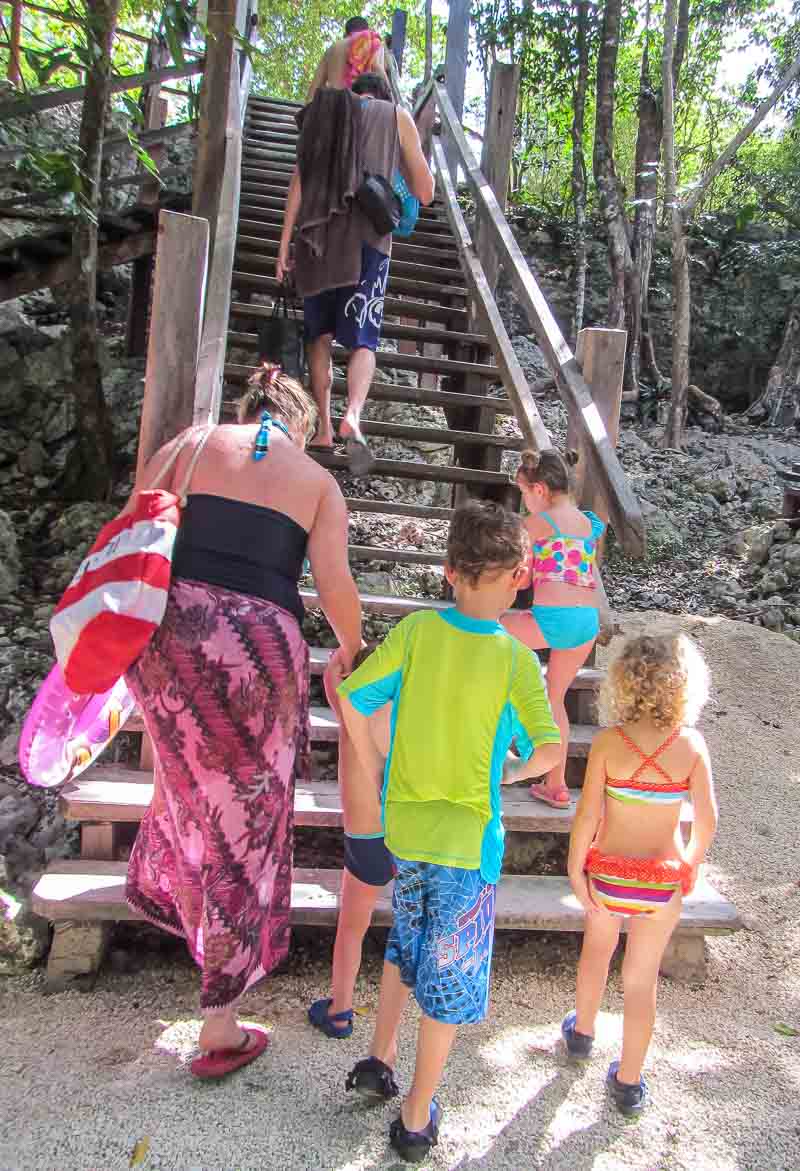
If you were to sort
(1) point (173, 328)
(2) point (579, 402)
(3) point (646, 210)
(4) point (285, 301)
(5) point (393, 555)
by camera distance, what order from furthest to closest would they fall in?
(3) point (646, 210) < (5) point (393, 555) < (4) point (285, 301) < (2) point (579, 402) < (1) point (173, 328)

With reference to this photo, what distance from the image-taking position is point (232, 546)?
1.99 metres

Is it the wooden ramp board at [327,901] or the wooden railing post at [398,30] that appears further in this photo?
the wooden railing post at [398,30]

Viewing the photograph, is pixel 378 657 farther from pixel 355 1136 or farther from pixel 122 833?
pixel 122 833

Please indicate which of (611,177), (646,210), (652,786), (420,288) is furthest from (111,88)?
(646,210)

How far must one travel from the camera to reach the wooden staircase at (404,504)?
263cm

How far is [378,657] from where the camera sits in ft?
6.18

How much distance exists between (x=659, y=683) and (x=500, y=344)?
9.96 feet

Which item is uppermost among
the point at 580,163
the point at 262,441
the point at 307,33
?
the point at 307,33

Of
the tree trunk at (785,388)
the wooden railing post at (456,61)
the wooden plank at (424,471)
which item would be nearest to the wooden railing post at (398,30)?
the wooden railing post at (456,61)

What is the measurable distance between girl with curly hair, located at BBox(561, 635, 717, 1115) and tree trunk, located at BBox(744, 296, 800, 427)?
1077 centimetres

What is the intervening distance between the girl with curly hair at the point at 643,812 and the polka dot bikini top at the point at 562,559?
33.8 inches

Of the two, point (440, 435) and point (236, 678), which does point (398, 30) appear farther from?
point (236, 678)

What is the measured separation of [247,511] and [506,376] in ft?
9.36

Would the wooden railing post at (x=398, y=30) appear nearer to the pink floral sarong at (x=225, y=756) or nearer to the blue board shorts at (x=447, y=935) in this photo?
the pink floral sarong at (x=225, y=756)
